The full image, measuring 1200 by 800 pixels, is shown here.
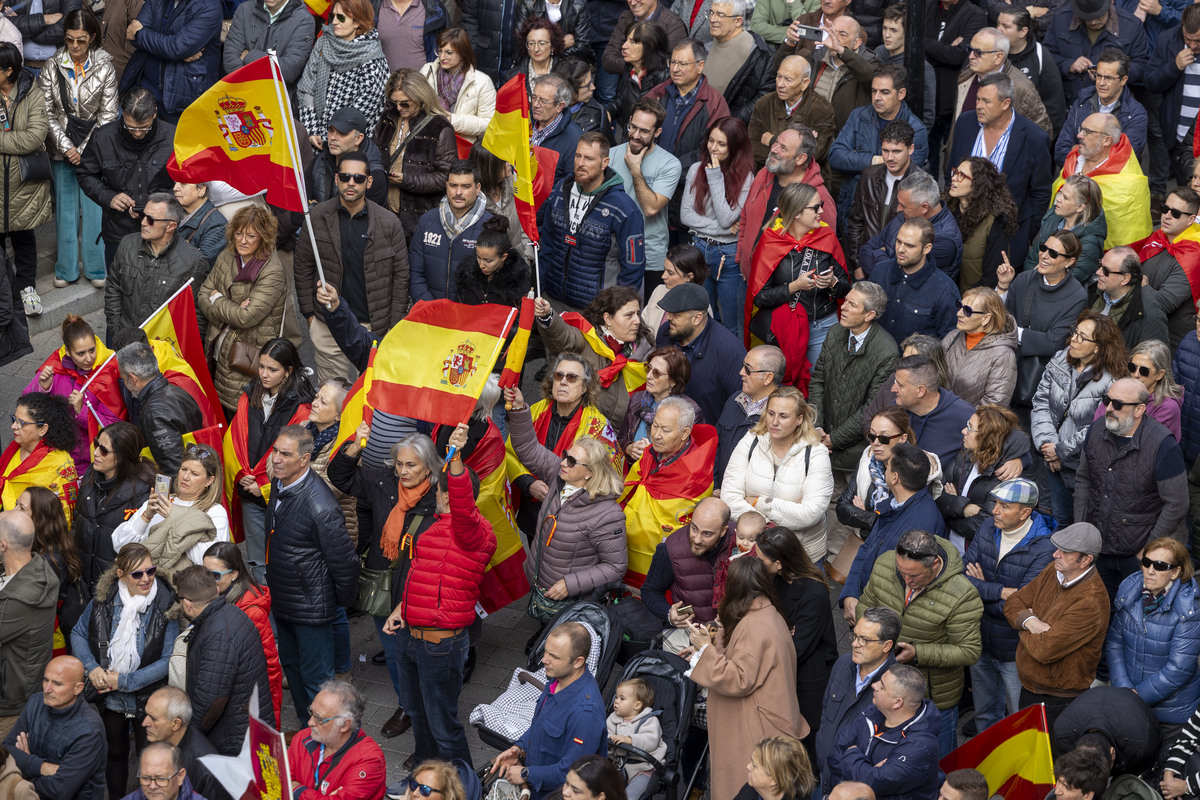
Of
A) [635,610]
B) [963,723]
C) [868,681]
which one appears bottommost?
[963,723]

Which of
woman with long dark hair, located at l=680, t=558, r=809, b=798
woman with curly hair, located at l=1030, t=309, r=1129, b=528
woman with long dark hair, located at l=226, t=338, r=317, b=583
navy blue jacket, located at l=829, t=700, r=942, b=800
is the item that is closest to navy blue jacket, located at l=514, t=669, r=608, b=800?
woman with long dark hair, located at l=680, t=558, r=809, b=798

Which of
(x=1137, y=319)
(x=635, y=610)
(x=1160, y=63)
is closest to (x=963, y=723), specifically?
(x=635, y=610)

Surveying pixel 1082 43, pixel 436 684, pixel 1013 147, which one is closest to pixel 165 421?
pixel 436 684

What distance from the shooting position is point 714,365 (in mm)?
10648

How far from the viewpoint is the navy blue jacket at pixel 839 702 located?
816cm

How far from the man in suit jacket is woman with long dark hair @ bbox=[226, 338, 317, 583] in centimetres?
515

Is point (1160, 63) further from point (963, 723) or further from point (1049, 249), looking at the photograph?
point (963, 723)

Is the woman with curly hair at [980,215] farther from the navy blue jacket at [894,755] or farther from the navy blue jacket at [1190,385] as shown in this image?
the navy blue jacket at [894,755]

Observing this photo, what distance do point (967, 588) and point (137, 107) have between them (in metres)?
7.44

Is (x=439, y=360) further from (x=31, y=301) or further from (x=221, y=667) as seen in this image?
(x=31, y=301)

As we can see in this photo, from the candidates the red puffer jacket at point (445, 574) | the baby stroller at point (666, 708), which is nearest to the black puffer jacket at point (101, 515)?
the red puffer jacket at point (445, 574)

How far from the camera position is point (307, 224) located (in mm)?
10859

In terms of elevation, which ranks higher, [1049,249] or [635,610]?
[1049,249]

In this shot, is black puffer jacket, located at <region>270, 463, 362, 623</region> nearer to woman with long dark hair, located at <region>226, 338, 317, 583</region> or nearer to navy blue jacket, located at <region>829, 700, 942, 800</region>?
woman with long dark hair, located at <region>226, 338, 317, 583</region>
